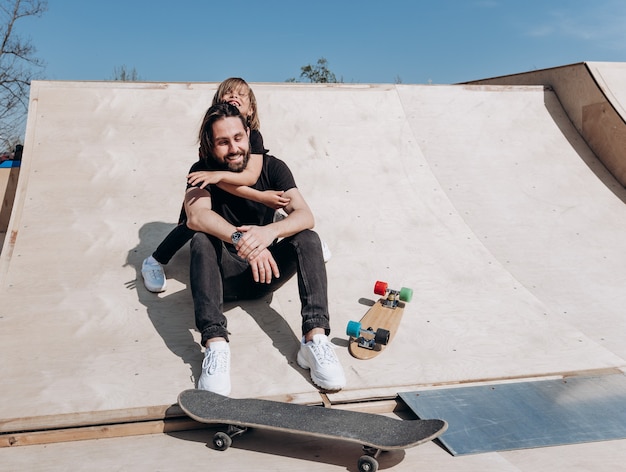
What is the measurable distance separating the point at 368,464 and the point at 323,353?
2.25ft

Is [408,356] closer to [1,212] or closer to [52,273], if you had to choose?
[52,273]

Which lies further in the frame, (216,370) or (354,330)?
(354,330)

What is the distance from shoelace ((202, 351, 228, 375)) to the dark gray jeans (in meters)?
0.09

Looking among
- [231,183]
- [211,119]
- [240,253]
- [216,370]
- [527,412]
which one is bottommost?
[527,412]

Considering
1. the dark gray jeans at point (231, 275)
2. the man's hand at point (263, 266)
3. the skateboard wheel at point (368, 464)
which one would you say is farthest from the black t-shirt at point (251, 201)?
the skateboard wheel at point (368, 464)

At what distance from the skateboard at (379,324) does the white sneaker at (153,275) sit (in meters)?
1.23

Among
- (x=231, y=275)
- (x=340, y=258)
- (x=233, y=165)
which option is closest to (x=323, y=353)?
(x=231, y=275)

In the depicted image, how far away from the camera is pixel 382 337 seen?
272cm

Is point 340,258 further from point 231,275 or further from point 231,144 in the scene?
point 231,144

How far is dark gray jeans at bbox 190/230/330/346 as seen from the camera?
2.48m

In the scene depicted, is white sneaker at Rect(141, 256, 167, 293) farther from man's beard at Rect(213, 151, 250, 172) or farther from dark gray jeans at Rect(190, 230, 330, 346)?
man's beard at Rect(213, 151, 250, 172)

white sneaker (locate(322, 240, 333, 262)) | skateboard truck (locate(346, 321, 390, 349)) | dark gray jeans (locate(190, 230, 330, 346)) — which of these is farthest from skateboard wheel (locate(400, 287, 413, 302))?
dark gray jeans (locate(190, 230, 330, 346))

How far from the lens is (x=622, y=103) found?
5.30 meters

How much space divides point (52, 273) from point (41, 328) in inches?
22.3
